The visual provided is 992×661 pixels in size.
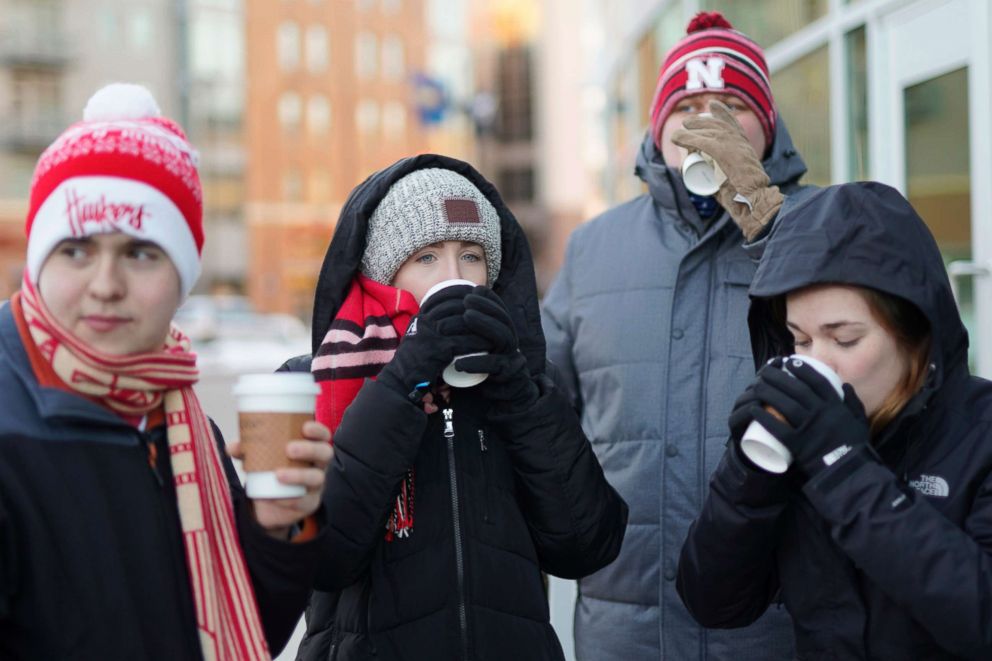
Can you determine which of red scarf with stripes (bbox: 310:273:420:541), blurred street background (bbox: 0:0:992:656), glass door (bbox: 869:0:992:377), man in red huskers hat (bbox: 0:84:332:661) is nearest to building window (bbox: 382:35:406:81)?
blurred street background (bbox: 0:0:992:656)

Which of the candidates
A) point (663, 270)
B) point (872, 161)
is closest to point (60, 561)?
point (663, 270)

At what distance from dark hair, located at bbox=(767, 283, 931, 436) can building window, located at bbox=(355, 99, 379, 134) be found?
140ft

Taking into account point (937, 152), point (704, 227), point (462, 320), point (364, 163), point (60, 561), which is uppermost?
point (364, 163)

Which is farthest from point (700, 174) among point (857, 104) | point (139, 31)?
point (139, 31)

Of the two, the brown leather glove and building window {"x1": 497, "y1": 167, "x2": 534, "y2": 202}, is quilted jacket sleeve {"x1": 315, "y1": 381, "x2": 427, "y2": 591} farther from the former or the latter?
building window {"x1": 497, "y1": 167, "x2": 534, "y2": 202}

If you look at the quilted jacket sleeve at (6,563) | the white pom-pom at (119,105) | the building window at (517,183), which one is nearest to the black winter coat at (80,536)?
the quilted jacket sleeve at (6,563)

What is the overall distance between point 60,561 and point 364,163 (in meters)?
42.8

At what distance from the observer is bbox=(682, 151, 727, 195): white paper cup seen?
2.52 m

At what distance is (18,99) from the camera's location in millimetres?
32094

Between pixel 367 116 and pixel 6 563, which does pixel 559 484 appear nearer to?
pixel 6 563

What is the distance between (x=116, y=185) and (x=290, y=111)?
41.5 meters

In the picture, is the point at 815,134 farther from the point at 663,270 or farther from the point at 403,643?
the point at 403,643

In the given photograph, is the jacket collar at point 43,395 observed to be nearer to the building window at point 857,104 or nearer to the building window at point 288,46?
the building window at point 857,104

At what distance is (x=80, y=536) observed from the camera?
4.88 feet
